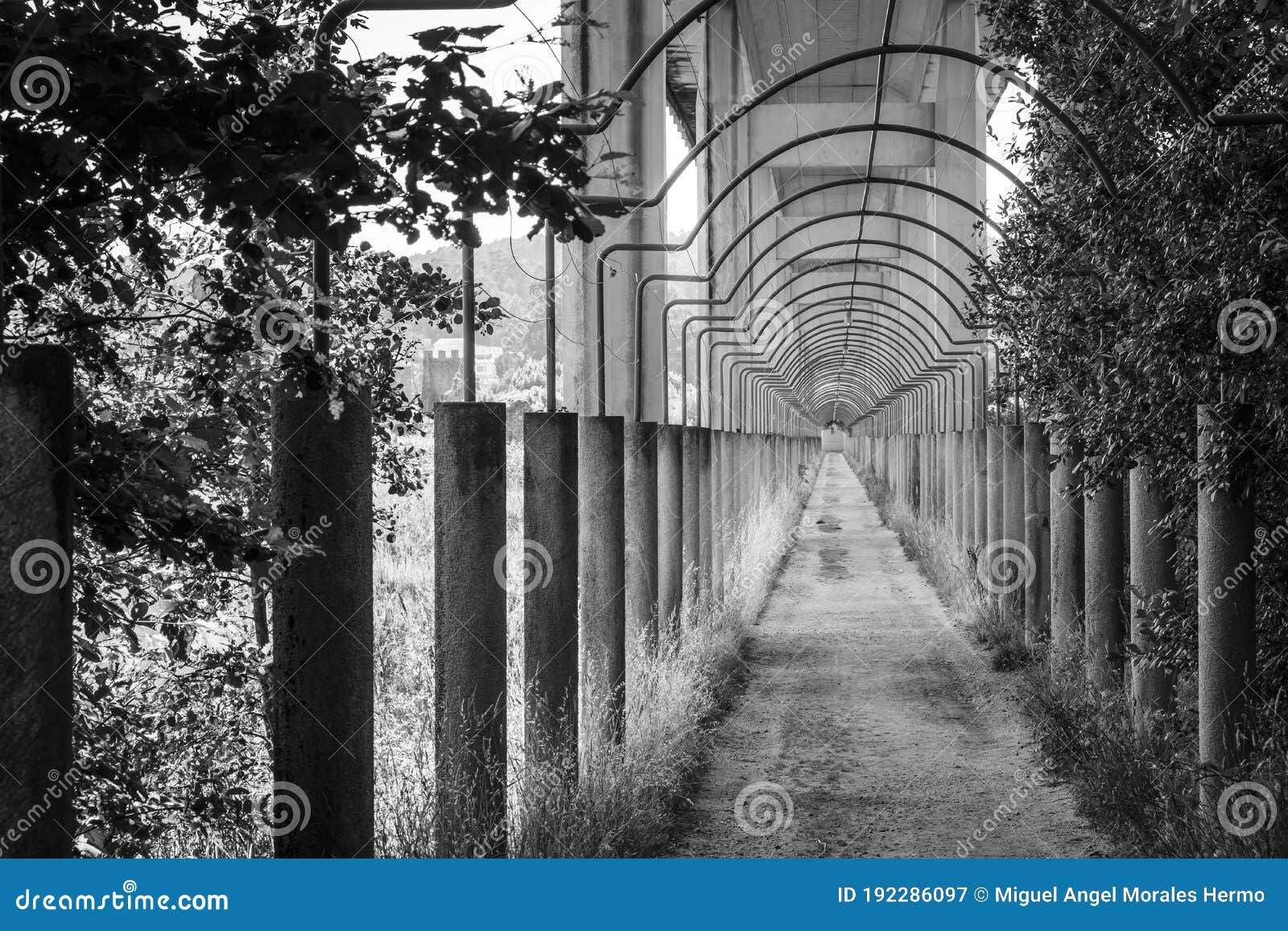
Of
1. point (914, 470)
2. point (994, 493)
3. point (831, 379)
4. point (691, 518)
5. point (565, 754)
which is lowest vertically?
point (565, 754)

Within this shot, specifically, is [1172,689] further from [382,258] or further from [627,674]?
[382,258]

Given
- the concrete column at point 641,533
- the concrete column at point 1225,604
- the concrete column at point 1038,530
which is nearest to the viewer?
the concrete column at point 1225,604

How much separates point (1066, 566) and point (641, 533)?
303 cm

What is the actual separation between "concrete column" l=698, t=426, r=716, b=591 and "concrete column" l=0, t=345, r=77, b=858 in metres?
9.50

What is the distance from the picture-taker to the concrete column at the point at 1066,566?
9102mm

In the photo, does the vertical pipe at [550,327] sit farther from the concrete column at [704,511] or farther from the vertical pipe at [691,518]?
the concrete column at [704,511]

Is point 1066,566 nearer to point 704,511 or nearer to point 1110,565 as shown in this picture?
point 1110,565

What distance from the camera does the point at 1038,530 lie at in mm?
11016

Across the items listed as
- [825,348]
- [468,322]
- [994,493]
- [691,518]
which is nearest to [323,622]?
[468,322]

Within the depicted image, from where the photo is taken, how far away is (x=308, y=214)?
2.57 m

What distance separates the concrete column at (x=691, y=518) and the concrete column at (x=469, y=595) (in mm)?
6227

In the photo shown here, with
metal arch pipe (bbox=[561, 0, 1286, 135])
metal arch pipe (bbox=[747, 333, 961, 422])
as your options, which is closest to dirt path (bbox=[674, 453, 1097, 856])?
metal arch pipe (bbox=[561, 0, 1286, 135])

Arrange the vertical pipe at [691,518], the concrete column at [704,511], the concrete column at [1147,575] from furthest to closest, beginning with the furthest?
the concrete column at [704,511], the vertical pipe at [691,518], the concrete column at [1147,575]

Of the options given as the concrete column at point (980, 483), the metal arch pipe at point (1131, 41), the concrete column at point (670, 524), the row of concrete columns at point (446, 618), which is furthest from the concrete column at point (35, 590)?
the concrete column at point (980, 483)
